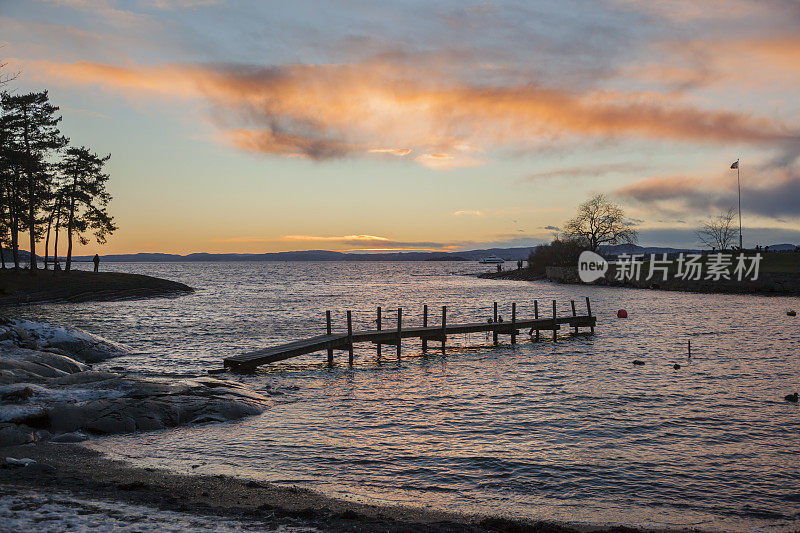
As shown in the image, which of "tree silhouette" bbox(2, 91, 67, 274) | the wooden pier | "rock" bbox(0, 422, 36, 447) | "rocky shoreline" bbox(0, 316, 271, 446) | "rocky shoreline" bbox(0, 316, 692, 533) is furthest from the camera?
"tree silhouette" bbox(2, 91, 67, 274)

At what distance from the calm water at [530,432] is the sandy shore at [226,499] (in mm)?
922

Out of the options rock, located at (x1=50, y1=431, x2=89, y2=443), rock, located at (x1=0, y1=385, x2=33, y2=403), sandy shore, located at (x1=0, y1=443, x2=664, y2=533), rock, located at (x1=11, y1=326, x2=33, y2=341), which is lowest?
rock, located at (x1=50, y1=431, x2=89, y2=443)

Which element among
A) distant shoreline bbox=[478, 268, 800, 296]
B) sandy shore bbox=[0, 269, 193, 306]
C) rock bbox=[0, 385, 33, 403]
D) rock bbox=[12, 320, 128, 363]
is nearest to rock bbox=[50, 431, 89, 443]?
rock bbox=[0, 385, 33, 403]

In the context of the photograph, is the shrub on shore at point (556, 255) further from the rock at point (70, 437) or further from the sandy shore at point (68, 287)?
the rock at point (70, 437)

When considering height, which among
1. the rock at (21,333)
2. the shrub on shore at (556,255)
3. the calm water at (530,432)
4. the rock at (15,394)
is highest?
the shrub on shore at (556,255)

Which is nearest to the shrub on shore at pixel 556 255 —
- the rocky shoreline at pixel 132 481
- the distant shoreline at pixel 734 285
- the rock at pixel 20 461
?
the distant shoreline at pixel 734 285

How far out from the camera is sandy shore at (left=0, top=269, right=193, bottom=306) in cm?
5122

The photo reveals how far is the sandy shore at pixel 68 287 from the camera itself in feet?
168

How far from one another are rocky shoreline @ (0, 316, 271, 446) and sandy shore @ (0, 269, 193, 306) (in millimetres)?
35463

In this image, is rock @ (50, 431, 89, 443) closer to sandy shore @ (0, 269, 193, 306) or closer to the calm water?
the calm water

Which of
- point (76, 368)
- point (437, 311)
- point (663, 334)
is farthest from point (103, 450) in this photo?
point (437, 311)

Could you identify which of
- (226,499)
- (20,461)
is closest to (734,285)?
(226,499)

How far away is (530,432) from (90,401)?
11.9 metres

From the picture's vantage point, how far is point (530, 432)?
15539mm
